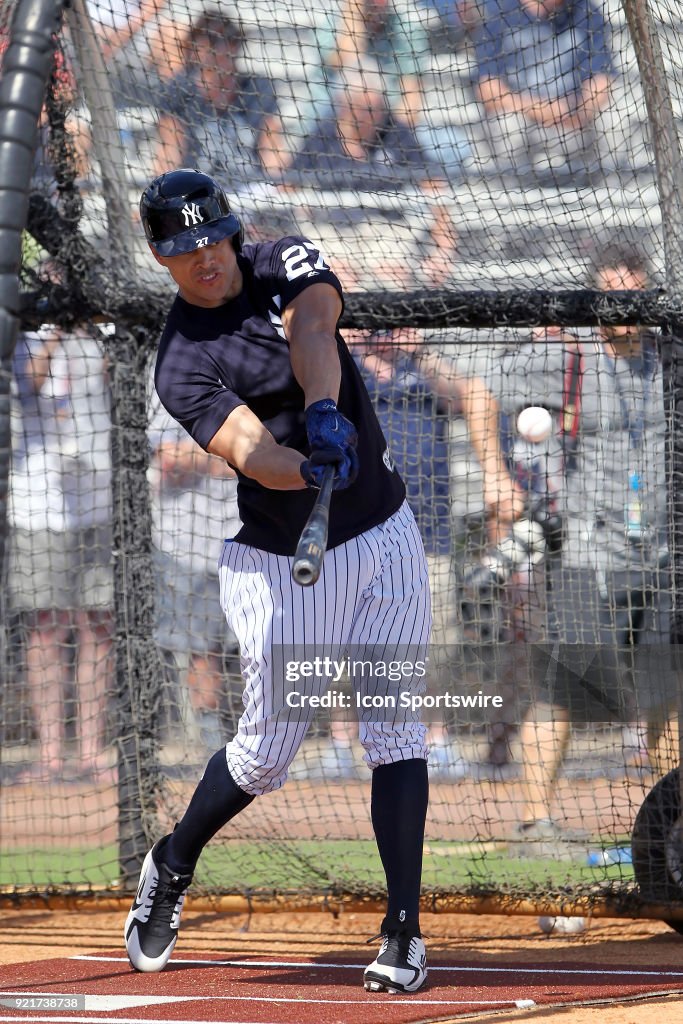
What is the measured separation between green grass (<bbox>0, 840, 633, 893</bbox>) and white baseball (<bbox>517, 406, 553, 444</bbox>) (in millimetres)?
1507

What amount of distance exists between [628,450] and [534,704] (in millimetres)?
967

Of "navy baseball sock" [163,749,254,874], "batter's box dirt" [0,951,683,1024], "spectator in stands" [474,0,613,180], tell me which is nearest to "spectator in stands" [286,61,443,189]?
"spectator in stands" [474,0,613,180]

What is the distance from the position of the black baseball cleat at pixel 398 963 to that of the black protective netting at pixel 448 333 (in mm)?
1130

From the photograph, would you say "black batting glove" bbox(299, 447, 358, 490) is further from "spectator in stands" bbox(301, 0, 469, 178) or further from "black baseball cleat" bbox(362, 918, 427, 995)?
"spectator in stands" bbox(301, 0, 469, 178)

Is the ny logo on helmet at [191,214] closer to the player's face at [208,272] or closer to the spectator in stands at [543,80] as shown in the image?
the player's face at [208,272]

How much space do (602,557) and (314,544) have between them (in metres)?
2.36

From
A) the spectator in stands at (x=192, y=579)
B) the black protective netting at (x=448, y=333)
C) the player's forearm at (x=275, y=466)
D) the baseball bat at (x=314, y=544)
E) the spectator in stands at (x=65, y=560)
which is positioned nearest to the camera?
the baseball bat at (x=314, y=544)

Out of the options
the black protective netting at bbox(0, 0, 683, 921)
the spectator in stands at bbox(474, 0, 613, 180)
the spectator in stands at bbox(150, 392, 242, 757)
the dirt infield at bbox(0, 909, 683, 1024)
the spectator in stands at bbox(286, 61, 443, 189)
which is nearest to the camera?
the dirt infield at bbox(0, 909, 683, 1024)

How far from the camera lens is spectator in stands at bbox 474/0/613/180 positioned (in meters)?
3.96

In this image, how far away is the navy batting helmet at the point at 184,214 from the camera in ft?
8.56

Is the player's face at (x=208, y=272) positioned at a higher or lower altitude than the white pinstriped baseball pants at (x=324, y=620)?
higher

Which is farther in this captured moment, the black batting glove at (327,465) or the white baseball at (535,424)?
the white baseball at (535,424)

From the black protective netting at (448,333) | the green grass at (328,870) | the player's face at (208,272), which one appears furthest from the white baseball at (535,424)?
the player's face at (208,272)

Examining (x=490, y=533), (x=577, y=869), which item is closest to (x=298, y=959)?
(x=577, y=869)
